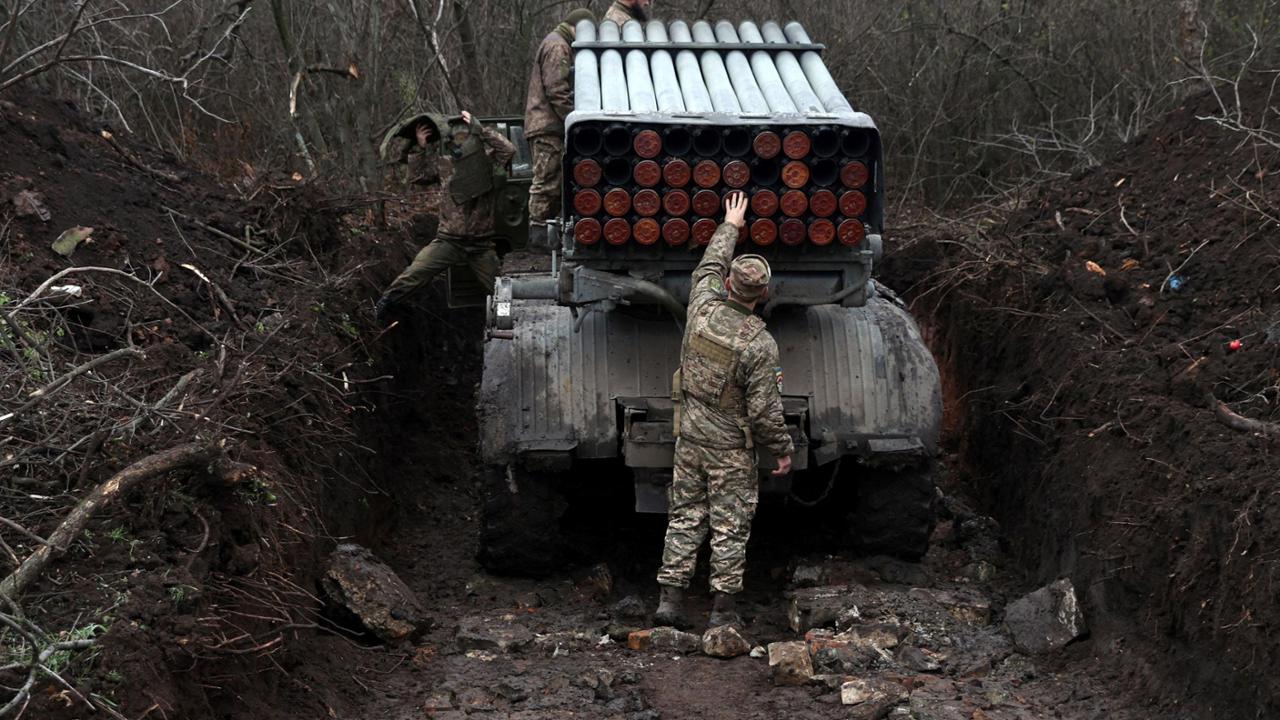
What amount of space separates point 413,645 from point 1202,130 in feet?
22.0

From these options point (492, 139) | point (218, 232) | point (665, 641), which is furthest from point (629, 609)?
point (218, 232)

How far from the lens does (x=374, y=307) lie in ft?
31.9

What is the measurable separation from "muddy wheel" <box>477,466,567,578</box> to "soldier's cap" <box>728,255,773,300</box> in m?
1.60

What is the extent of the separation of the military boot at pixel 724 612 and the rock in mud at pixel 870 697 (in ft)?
3.39

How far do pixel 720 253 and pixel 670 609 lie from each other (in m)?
1.82

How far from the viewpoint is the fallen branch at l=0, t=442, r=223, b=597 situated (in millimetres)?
4469

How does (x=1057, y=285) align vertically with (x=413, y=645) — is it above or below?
above

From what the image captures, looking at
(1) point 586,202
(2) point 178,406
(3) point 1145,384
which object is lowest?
(3) point 1145,384

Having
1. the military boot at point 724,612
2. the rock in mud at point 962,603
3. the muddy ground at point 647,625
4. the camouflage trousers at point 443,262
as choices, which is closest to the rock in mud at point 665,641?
the muddy ground at point 647,625

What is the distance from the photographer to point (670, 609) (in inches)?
278

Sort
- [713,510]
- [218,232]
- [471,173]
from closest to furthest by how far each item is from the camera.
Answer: [713,510]
[218,232]
[471,173]

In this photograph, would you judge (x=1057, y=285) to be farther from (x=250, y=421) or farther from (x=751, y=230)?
(x=250, y=421)

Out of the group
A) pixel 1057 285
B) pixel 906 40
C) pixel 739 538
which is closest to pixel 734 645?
pixel 739 538

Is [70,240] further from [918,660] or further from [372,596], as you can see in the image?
[918,660]
